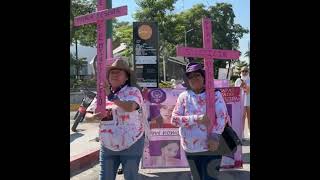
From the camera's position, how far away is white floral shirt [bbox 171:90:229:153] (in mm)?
3768

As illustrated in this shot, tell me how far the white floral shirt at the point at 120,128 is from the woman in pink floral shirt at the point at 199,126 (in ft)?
1.23

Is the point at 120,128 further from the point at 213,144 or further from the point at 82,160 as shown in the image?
the point at 82,160

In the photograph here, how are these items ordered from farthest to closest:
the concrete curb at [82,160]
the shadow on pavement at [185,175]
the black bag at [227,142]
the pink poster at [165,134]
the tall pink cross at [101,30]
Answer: the concrete curb at [82,160] < the shadow on pavement at [185,175] < the pink poster at [165,134] < the black bag at [227,142] < the tall pink cross at [101,30]

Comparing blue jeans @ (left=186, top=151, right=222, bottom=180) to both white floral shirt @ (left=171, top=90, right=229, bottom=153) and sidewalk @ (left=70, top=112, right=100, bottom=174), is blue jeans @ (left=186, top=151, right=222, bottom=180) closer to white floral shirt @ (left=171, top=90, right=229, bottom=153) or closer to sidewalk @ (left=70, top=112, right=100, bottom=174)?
white floral shirt @ (left=171, top=90, right=229, bottom=153)

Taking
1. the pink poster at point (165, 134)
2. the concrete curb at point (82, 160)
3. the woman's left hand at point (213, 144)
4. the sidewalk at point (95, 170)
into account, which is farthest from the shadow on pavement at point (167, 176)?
the woman's left hand at point (213, 144)

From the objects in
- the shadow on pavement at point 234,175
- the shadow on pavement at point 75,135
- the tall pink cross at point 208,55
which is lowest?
the shadow on pavement at point 234,175

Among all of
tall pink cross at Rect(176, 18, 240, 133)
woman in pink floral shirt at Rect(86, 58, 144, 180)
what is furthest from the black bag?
woman in pink floral shirt at Rect(86, 58, 144, 180)

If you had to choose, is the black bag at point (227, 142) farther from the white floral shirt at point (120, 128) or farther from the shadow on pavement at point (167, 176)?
the shadow on pavement at point (167, 176)

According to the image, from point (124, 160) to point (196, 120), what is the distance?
641mm

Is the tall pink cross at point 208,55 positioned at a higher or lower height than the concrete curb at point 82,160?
higher

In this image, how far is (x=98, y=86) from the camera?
358 centimetres

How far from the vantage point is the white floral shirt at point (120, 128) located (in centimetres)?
372
